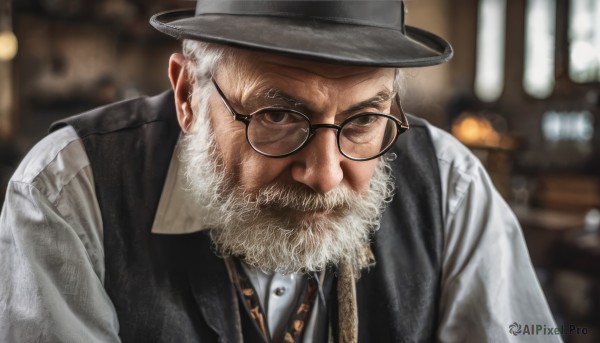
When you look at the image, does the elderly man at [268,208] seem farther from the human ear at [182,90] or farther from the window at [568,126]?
the window at [568,126]

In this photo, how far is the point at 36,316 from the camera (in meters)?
1.32

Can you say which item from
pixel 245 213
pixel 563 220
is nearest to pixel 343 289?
pixel 245 213

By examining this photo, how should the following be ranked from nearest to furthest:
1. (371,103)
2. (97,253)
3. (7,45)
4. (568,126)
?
(371,103)
(97,253)
(7,45)
(568,126)

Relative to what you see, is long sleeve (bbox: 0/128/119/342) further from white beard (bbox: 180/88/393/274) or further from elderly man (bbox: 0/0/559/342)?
white beard (bbox: 180/88/393/274)

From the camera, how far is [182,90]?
162cm

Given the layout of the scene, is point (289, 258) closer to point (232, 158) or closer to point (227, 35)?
point (232, 158)

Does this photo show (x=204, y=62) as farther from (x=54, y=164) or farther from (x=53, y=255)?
(x=53, y=255)

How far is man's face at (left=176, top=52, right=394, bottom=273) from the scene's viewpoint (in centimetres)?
133

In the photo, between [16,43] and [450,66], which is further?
[450,66]

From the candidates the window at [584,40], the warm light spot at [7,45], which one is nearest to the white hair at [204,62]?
the warm light spot at [7,45]

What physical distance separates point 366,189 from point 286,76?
40 centimetres

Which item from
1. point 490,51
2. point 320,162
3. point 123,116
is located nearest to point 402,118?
point 320,162

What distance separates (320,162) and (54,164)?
729mm

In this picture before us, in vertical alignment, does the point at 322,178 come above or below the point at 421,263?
above
